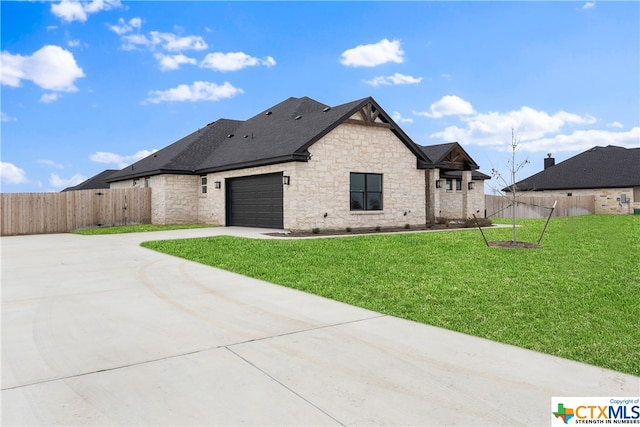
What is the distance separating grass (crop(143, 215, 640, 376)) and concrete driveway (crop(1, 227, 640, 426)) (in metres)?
0.46

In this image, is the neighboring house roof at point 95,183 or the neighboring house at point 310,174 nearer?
the neighboring house at point 310,174

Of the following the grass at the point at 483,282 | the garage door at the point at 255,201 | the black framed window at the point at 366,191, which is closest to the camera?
the grass at the point at 483,282

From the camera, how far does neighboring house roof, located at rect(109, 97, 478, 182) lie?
62.3ft

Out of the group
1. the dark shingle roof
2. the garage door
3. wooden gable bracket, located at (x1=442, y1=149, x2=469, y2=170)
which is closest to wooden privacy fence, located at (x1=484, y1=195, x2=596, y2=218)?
wooden gable bracket, located at (x1=442, y1=149, x2=469, y2=170)

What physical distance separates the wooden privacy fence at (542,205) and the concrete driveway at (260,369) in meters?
32.8

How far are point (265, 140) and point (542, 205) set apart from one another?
27097 mm

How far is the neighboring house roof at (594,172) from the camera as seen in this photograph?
37531mm

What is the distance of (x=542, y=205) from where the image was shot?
36781mm

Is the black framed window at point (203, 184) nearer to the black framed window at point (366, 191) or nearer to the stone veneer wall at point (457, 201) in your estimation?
the black framed window at point (366, 191)

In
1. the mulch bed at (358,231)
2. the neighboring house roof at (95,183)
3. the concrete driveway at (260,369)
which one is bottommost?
the concrete driveway at (260,369)

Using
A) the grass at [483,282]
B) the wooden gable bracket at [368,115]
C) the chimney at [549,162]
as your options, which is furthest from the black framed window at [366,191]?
the chimney at [549,162]

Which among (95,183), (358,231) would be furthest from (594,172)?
(95,183)

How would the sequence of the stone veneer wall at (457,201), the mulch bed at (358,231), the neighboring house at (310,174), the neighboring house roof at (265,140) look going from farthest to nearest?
the stone veneer wall at (457,201) → the neighboring house roof at (265,140) → the neighboring house at (310,174) → the mulch bed at (358,231)

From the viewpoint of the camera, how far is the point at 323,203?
18.6 meters
